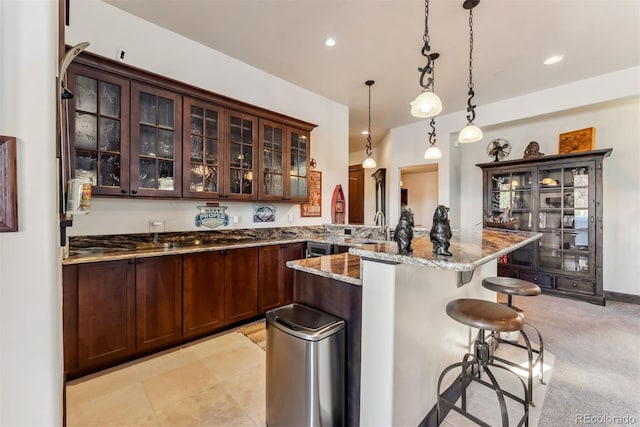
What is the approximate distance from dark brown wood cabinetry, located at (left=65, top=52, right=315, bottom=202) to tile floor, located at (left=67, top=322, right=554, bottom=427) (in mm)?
1500

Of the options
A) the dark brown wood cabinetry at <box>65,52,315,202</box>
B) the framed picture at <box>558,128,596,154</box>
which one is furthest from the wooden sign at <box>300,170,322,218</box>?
the framed picture at <box>558,128,596,154</box>

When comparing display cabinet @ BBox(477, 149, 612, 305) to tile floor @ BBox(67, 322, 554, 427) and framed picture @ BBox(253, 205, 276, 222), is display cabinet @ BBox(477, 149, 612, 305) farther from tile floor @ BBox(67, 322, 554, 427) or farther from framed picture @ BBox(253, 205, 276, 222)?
framed picture @ BBox(253, 205, 276, 222)

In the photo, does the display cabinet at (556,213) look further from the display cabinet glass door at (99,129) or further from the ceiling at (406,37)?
the display cabinet glass door at (99,129)

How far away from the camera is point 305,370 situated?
138 cm

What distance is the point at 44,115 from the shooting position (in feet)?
2.32

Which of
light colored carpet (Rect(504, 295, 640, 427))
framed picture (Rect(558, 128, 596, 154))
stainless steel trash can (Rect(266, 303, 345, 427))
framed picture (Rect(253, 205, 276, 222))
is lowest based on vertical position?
light colored carpet (Rect(504, 295, 640, 427))

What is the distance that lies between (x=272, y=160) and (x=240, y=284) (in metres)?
1.61

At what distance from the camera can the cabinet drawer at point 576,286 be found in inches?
154

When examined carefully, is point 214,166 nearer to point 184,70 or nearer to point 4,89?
point 184,70

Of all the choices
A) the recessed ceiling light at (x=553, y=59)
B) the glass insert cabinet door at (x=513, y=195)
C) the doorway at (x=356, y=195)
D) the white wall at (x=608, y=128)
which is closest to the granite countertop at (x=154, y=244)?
the glass insert cabinet door at (x=513, y=195)

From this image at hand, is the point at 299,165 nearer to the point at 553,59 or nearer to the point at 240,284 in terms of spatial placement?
the point at 240,284

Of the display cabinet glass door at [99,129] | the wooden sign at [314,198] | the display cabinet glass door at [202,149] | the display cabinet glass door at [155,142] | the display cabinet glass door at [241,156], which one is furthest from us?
the wooden sign at [314,198]

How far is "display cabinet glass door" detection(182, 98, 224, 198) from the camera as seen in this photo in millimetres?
2797

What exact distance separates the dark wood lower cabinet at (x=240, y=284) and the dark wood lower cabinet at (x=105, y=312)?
841 millimetres
